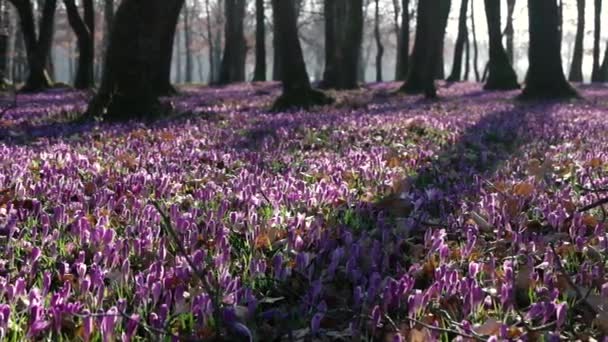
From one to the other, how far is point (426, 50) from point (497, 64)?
622 cm

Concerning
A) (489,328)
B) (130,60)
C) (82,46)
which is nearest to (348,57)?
(82,46)

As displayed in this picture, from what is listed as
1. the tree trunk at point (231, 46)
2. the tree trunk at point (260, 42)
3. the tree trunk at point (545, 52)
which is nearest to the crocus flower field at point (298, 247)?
the tree trunk at point (545, 52)

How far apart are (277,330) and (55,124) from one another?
31.2 feet

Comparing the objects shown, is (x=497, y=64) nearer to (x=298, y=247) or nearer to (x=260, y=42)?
(x=260, y=42)

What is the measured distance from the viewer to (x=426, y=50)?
2388 cm

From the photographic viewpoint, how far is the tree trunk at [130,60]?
→ 1149cm

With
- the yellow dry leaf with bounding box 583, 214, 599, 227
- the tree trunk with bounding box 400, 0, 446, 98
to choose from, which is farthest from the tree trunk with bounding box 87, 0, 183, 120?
the tree trunk with bounding box 400, 0, 446, 98

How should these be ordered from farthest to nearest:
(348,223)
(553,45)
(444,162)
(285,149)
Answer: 1. (553,45)
2. (285,149)
3. (444,162)
4. (348,223)

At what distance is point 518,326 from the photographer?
2.46 m

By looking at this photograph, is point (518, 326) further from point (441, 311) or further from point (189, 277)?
point (189, 277)

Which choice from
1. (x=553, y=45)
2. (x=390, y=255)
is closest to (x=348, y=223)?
(x=390, y=255)

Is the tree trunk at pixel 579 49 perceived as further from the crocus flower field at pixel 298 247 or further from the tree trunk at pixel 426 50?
the crocus flower field at pixel 298 247

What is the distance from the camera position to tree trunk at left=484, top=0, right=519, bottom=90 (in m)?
28.1

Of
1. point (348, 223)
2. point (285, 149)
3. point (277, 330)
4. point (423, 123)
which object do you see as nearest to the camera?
point (277, 330)
